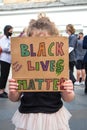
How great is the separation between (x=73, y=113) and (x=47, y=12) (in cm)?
1582

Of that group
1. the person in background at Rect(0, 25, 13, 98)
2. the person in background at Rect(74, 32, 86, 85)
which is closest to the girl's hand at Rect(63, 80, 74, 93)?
the person in background at Rect(0, 25, 13, 98)

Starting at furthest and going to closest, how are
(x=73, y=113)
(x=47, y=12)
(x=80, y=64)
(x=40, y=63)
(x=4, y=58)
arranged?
1. (x=47, y=12)
2. (x=80, y=64)
3. (x=4, y=58)
4. (x=73, y=113)
5. (x=40, y=63)

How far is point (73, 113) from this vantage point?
7.67m

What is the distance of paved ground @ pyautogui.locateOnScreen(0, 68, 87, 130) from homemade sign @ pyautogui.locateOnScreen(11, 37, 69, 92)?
123 inches

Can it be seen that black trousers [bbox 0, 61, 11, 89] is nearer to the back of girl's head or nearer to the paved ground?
the paved ground

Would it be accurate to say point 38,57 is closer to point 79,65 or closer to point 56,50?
point 56,50

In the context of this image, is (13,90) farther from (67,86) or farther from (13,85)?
(67,86)

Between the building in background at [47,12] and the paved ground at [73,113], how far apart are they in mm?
12328

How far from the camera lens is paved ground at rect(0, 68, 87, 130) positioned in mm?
6539

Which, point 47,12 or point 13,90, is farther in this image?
point 47,12

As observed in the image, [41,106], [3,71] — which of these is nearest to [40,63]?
[41,106]

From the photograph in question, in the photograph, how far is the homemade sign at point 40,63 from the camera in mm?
3330

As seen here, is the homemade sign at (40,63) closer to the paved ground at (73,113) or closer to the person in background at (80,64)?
the paved ground at (73,113)

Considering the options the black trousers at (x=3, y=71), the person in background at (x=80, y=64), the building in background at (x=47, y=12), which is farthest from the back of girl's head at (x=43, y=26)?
the building in background at (x=47, y=12)
